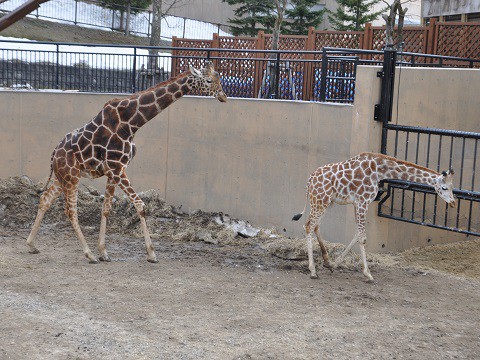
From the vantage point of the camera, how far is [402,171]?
8.20m

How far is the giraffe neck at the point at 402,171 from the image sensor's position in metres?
8.09

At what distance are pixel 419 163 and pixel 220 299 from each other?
3732 mm

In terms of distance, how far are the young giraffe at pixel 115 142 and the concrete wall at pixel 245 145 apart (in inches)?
67.3

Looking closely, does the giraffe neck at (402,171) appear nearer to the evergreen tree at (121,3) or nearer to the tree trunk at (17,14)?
the tree trunk at (17,14)

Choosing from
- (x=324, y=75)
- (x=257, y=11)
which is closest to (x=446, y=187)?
(x=324, y=75)

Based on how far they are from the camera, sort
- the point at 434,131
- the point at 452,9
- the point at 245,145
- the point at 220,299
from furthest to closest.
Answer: the point at 452,9 → the point at 245,145 → the point at 434,131 → the point at 220,299

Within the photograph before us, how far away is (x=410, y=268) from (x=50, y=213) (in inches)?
212

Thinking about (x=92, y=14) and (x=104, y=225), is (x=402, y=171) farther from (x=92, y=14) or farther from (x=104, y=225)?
(x=92, y=14)

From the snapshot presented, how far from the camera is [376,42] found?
16.0 meters

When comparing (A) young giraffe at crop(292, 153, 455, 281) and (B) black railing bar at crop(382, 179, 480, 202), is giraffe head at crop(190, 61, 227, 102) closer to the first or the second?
(A) young giraffe at crop(292, 153, 455, 281)

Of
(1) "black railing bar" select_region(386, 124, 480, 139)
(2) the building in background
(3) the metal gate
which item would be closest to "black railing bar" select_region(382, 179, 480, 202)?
(3) the metal gate

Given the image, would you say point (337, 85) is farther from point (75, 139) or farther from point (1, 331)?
point (1, 331)

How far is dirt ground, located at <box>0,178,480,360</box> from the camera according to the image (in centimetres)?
611

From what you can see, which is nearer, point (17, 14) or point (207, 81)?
point (17, 14)
